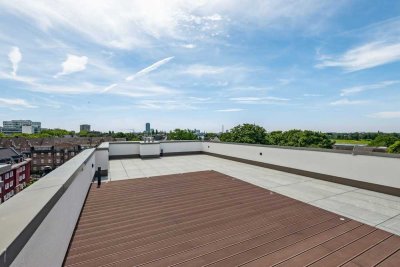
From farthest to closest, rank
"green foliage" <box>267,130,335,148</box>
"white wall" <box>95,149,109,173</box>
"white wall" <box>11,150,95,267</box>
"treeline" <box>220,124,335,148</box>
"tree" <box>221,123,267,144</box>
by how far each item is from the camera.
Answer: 1. "green foliage" <box>267,130,335,148</box>
2. "treeline" <box>220,124,335,148</box>
3. "tree" <box>221,123,267,144</box>
4. "white wall" <box>95,149,109,173</box>
5. "white wall" <box>11,150,95,267</box>

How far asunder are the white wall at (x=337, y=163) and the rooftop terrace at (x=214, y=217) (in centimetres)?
3

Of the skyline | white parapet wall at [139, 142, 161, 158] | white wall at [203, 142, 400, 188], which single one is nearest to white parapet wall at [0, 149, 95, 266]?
the skyline

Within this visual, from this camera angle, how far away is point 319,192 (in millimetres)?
5020

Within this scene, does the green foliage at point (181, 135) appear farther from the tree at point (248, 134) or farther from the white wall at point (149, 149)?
the white wall at point (149, 149)

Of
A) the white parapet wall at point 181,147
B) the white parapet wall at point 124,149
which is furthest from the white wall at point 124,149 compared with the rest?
the white parapet wall at point 181,147

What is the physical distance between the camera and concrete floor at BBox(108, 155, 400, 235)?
3672 millimetres

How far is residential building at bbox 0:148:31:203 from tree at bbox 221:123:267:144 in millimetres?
29836

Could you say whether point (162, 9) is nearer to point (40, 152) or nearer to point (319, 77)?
point (319, 77)

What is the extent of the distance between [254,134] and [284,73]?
15581 mm

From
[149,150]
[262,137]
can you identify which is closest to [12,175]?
[149,150]

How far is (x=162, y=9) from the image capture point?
21.0ft

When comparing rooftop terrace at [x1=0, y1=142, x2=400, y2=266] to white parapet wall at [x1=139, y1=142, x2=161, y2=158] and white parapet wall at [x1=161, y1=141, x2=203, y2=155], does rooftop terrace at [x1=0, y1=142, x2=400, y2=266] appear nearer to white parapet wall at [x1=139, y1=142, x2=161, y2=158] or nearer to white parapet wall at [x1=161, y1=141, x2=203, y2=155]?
white parapet wall at [x1=139, y1=142, x2=161, y2=158]

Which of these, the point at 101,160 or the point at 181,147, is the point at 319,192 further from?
the point at 181,147

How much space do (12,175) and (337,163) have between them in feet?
138
